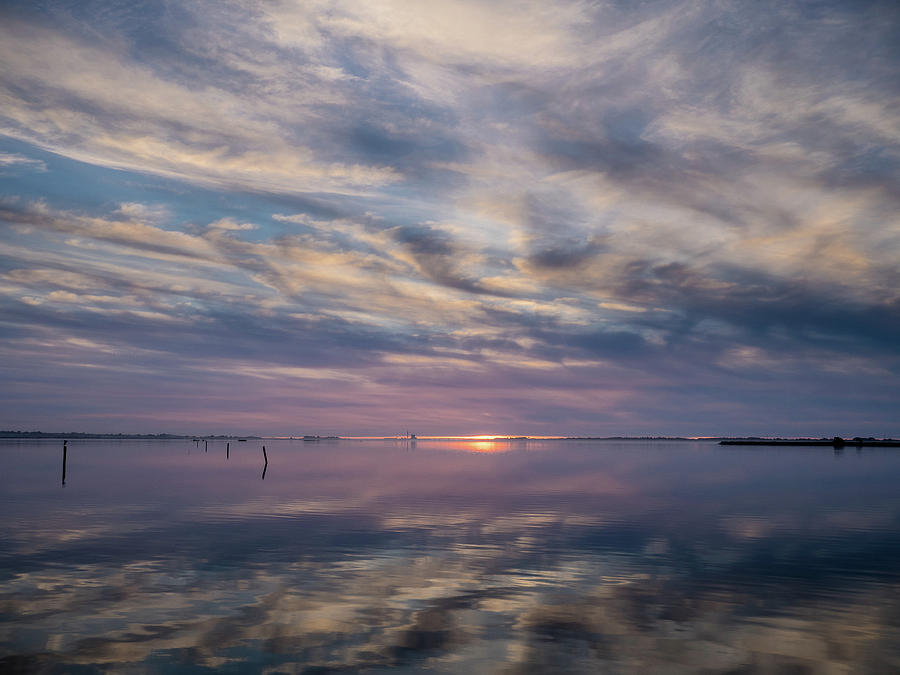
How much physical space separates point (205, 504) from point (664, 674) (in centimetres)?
4278

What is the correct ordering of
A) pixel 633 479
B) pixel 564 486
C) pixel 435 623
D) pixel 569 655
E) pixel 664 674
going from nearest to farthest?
pixel 664 674 < pixel 569 655 < pixel 435 623 < pixel 564 486 < pixel 633 479

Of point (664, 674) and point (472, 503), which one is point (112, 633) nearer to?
point (664, 674)

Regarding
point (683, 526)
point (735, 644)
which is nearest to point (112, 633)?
point (735, 644)

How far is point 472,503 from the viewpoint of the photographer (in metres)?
52.2

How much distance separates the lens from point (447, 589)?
74.5 feet

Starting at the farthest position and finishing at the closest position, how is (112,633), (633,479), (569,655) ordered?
(633,479) → (112,633) → (569,655)

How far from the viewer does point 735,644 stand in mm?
17031

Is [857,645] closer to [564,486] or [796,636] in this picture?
[796,636]

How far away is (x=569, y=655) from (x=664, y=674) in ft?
7.43

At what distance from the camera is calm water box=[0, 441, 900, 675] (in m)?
16.0

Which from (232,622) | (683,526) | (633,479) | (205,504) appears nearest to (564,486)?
(633,479)

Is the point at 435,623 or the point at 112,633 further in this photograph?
the point at 435,623

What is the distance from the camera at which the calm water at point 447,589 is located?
16.0 metres

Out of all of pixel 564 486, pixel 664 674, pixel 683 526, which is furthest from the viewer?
pixel 564 486
